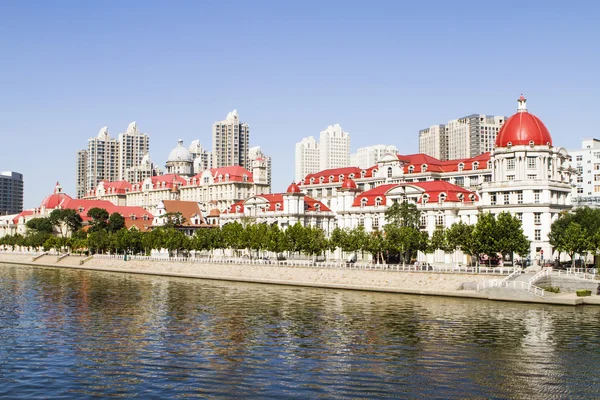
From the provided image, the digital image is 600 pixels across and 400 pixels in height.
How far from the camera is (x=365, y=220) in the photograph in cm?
12900

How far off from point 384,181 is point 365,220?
838 inches

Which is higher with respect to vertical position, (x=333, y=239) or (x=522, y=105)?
(x=522, y=105)

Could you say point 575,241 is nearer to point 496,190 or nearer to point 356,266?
point 496,190

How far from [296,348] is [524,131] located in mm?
74443

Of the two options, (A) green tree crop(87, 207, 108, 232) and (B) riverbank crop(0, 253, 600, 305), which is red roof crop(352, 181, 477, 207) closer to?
(B) riverbank crop(0, 253, 600, 305)

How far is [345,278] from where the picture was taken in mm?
94812

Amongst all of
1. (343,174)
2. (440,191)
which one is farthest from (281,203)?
(440,191)

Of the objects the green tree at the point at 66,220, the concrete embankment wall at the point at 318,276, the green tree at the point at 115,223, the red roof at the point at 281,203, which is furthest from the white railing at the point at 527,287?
the green tree at the point at 66,220

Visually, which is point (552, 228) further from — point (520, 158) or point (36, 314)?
point (36, 314)

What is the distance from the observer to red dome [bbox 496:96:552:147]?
358 feet

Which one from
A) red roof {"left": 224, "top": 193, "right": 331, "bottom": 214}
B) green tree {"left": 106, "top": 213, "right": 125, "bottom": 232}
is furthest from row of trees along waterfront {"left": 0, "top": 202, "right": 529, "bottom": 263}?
red roof {"left": 224, "top": 193, "right": 331, "bottom": 214}

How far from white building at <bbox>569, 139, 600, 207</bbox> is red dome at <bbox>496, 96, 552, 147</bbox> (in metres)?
55.1

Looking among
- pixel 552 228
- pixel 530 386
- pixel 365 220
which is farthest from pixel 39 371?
pixel 365 220

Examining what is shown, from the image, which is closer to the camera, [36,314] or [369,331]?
[369,331]
